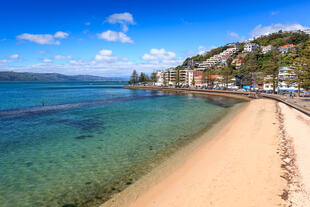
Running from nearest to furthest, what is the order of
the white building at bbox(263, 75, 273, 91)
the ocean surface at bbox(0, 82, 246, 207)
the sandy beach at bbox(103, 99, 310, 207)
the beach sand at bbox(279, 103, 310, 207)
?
1. the beach sand at bbox(279, 103, 310, 207)
2. the sandy beach at bbox(103, 99, 310, 207)
3. the ocean surface at bbox(0, 82, 246, 207)
4. the white building at bbox(263, 75, 273, 91)

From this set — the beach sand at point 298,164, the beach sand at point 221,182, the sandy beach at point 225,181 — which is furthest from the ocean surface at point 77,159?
the beach sand at point 298,164

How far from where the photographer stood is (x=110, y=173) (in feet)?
32.1

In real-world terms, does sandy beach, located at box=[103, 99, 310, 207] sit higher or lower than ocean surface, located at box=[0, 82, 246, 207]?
higher

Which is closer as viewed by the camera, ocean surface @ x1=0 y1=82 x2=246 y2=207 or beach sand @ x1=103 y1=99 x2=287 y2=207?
beach sand @ x1=103 y1=99 x2=287 y2=207

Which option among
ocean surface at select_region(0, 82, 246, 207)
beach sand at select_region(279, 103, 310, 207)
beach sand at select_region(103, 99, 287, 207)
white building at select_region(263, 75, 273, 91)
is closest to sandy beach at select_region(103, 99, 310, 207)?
beach sand at select_region(103, 99, 287, 207)

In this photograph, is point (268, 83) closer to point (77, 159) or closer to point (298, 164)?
point (298, 164)

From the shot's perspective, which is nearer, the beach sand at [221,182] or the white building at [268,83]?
the beach sand at [221,182]

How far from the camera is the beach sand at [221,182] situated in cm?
661

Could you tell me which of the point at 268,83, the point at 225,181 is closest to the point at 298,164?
the point at 225,181

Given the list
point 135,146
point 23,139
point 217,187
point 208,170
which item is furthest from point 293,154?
point 23,139

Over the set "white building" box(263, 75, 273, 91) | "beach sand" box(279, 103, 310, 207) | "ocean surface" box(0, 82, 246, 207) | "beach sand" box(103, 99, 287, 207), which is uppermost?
"white building" box(263, 75, 273, 91)

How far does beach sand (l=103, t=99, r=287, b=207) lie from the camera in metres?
6.61

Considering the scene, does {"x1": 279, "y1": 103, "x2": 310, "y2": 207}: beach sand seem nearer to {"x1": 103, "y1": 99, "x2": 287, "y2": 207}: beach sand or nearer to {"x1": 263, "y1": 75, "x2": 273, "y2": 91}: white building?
{"x1": 103, "y1": 99, "x2": 287, "y2": 207}: beach sand

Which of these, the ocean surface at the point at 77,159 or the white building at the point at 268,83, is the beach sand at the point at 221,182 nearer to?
the ocean surface at the point at 77,159
